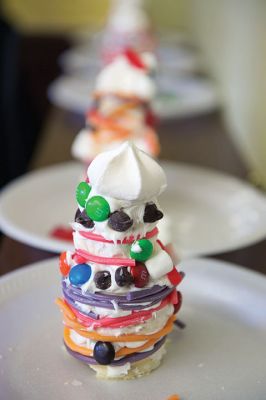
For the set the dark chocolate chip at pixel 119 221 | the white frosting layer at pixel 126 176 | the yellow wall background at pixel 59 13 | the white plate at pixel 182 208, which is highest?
the white frosting layer at pixel 126 176

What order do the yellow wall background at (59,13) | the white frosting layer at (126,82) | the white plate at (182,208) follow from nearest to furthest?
the white plate at (182,208), the white frosting layer at (126,82), the yellow wall background at (59,13)

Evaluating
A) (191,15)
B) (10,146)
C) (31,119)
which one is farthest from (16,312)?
(191,15)

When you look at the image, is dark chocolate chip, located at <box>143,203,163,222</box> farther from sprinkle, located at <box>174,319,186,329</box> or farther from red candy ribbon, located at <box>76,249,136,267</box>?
sprinkle, located at <box>174,319,186,329</box>

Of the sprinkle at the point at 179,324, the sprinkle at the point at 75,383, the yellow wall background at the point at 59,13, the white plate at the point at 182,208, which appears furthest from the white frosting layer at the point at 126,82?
the yellow wall background at the point at 59,13

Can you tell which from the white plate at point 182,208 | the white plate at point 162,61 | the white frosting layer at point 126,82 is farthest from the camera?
the white plate at point 162,61

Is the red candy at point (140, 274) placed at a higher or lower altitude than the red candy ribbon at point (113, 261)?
lower

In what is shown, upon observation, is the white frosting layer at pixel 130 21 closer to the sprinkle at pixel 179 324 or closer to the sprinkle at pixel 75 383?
the sprinkle at pixel 179 324

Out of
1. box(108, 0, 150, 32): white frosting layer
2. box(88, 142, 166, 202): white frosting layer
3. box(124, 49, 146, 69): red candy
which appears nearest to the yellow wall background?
box(108, 0, 150, 32): white frosting layer

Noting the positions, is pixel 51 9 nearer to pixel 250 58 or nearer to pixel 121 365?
pixel 250 58
